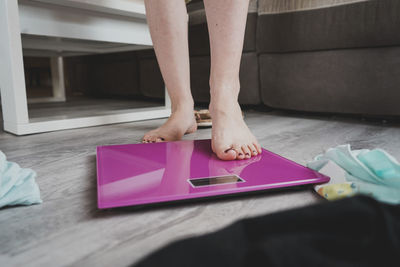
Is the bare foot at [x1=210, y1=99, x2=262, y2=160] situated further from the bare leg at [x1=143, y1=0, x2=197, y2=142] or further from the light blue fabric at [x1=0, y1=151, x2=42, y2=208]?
the light blue fabric at [x1=0, y1=151, x2=42, y2=208]

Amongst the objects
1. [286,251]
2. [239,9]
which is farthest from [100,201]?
[239,9]

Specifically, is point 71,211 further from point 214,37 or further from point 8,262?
point 214,37

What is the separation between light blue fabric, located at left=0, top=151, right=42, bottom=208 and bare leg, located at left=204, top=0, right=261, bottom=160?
0.35 metres

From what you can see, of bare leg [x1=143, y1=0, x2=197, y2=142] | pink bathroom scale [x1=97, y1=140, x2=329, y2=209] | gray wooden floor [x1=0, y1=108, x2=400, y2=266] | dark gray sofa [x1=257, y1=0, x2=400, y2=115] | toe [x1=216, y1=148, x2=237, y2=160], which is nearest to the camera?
gray wooden floor [x1=0, y1=108, x2=400, y2=266]

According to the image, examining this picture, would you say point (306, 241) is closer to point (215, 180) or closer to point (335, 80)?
point (215, 180)

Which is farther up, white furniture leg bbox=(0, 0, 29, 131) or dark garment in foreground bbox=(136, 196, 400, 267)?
white furniture leg bbox=(0, 0, 29, 131)

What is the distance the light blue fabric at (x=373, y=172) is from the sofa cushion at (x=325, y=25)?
0.80 m

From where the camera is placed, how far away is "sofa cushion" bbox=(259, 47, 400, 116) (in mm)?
1158

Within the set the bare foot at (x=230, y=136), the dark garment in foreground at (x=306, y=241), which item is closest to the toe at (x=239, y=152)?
the bare foot at (x=230, y=136)

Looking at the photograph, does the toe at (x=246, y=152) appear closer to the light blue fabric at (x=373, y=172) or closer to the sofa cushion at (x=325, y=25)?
the light blue fabric at (x=373, y=172)

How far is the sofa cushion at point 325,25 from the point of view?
112cm

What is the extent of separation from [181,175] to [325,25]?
1.02 m

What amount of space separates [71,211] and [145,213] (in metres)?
0.11

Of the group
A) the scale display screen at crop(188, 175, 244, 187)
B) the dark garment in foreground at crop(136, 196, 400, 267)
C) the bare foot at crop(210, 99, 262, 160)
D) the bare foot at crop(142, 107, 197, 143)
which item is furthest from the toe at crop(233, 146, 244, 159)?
the dark garment in foreground at crop(136, 196, 400, 267)
